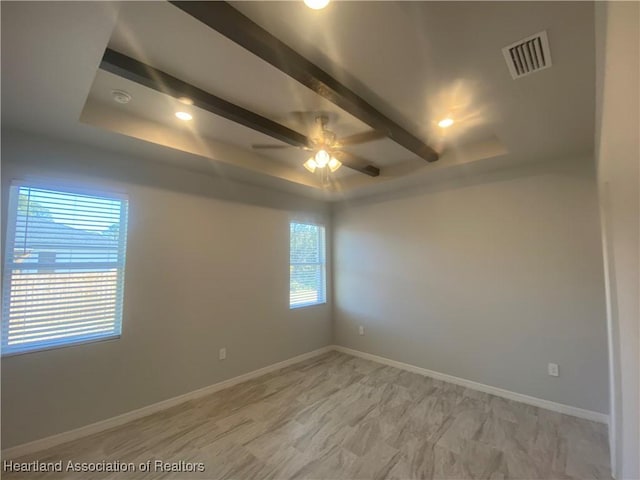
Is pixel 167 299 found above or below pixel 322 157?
below

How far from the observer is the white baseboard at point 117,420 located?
2230 millimetres

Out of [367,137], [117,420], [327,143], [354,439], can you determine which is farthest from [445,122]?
[117,420]

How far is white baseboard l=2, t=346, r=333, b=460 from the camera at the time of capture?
2230mm

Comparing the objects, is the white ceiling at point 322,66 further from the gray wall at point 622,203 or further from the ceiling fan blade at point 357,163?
the gray wall at point 622,203

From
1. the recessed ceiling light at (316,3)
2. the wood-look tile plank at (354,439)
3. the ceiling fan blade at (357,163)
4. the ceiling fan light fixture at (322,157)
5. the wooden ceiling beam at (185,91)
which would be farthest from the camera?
the ceiling fan blade at (357,163)

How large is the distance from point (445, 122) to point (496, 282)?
75.0 inches

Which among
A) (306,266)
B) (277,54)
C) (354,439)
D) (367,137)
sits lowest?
(354,439)

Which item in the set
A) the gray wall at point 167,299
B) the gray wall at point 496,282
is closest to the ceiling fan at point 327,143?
the gray wall at point 167,299

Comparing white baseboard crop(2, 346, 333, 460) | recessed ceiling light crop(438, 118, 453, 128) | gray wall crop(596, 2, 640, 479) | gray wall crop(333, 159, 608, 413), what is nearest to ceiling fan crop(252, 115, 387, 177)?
recessed ceiling light crop(438, 118, 453, 128)

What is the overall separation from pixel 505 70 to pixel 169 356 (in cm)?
373

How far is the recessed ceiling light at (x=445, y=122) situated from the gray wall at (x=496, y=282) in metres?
1.15

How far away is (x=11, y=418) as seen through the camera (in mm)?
2217

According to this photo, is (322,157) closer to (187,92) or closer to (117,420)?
(187,92)

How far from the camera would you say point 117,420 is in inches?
104
